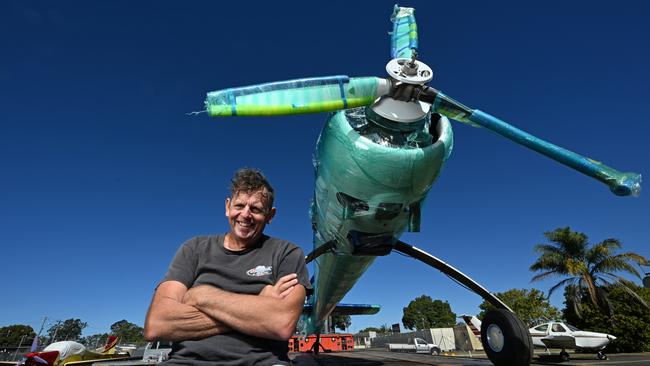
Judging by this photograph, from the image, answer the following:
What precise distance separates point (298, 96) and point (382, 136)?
1.19 m

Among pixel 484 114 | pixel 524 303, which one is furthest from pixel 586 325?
pixel 484 114

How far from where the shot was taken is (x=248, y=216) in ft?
7.34

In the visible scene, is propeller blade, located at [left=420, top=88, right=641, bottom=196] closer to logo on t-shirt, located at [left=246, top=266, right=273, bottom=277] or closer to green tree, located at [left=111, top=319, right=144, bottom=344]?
logo on t-shirt, located at [left=246, top=266, right=273, bottom=277]

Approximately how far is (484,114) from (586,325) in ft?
84.3

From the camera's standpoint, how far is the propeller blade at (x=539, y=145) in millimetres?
4707

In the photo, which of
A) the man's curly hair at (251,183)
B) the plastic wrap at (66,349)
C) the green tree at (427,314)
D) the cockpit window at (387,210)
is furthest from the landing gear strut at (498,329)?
the green tree at (427,314)

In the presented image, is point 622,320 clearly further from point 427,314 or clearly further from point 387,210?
point 427,314

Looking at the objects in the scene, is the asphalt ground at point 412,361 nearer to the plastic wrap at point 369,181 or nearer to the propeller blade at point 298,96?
the plastic wrap at point 369,181

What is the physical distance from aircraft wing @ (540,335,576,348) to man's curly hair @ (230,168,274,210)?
18399 millimetres

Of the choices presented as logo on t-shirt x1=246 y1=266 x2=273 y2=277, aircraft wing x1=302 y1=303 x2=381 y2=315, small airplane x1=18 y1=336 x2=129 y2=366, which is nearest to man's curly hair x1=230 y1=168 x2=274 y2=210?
logo on t-shirt x1=246 y1=266 x2=273 y2=277

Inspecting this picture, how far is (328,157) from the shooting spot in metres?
5.03

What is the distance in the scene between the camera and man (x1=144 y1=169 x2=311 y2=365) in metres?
1.84

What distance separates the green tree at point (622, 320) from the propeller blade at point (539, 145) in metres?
23.7

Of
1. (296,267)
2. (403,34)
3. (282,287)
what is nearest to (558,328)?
(403,34)
